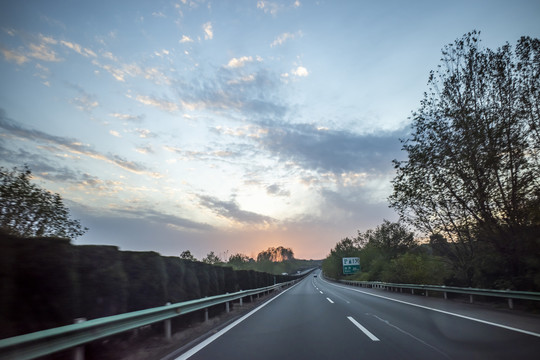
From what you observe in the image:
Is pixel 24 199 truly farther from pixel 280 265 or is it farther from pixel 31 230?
pixel 280 265

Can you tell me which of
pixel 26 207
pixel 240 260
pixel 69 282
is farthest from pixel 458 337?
pixel 240 260

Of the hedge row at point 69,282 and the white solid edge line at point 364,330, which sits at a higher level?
the hedge row at point 69,282

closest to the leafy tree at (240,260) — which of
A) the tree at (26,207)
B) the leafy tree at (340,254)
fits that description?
the leafy tree at (340,254)

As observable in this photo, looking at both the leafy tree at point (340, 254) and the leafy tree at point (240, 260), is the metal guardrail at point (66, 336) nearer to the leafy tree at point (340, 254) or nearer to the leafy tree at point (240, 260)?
the leafy tree at point (340, 254)

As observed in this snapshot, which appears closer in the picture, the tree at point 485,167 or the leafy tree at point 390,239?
the tree at point 485,167

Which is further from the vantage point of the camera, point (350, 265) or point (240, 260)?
point (240, 260)

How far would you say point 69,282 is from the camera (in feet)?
15.9

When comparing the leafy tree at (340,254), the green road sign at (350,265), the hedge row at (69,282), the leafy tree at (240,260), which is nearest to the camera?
the hedge row at (69,282)

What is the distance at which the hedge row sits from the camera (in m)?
4.08

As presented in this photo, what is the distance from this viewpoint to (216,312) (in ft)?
39.7

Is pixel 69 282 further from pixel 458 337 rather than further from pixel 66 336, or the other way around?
pixel 458 337

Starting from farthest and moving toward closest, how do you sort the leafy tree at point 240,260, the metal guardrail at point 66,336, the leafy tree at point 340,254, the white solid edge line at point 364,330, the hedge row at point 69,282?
the leafy tree at point 240,260 < the leafy tree at point 340,254 < the white solid edge line at point 364,330 < the hedge row at point 69,282 < the metal guardrail at point 66,336

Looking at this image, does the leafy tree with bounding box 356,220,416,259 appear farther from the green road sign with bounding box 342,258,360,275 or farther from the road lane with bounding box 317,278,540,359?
the road lane with bounding box 317,278,540,359

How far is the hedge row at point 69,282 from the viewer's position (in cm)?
408
